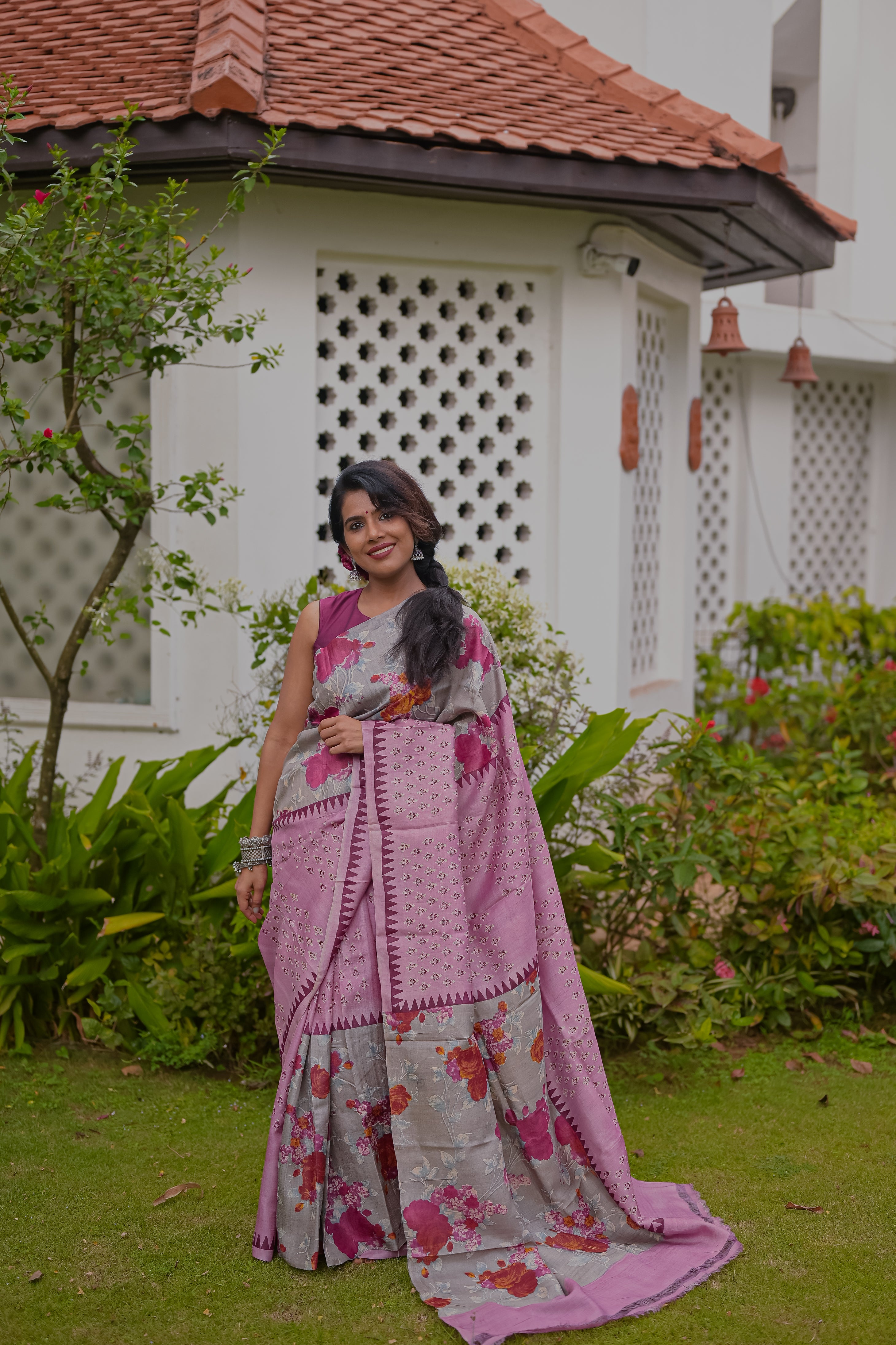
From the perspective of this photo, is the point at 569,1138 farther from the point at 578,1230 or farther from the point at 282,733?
the point at 282,733

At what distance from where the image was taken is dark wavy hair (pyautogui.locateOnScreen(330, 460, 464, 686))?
282 centimetres

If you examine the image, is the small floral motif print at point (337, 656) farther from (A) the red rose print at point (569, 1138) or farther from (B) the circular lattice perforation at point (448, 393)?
(B) the circular lattice perforation at point (448, 393)

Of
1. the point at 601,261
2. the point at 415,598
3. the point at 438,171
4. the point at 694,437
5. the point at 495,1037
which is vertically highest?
the point at 438,171

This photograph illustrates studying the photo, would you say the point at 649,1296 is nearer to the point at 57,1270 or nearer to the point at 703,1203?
the point at 703,1203

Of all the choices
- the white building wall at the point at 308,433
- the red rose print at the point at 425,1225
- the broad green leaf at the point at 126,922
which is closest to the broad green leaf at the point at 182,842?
the broad green leaf at the point at 126,922

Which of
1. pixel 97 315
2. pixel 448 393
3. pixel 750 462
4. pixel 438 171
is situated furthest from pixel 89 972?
pixel 750 462

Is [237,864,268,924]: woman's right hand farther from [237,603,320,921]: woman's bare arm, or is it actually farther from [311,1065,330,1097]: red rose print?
[311,1065,330,1097]: red rose print

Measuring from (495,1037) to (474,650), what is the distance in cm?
92

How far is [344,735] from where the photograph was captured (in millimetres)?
2848

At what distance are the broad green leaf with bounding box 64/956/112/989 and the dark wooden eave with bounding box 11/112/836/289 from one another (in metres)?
2.94

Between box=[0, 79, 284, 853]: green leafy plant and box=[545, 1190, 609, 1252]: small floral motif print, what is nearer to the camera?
box=[545, 1190, 609, 1252]: small floral motif print

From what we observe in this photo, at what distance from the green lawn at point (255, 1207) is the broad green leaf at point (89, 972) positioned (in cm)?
29

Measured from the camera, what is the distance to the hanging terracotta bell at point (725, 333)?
6285 mm

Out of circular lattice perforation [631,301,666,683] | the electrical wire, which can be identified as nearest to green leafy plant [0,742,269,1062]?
circular lattice perforation [631,301,666,683]
